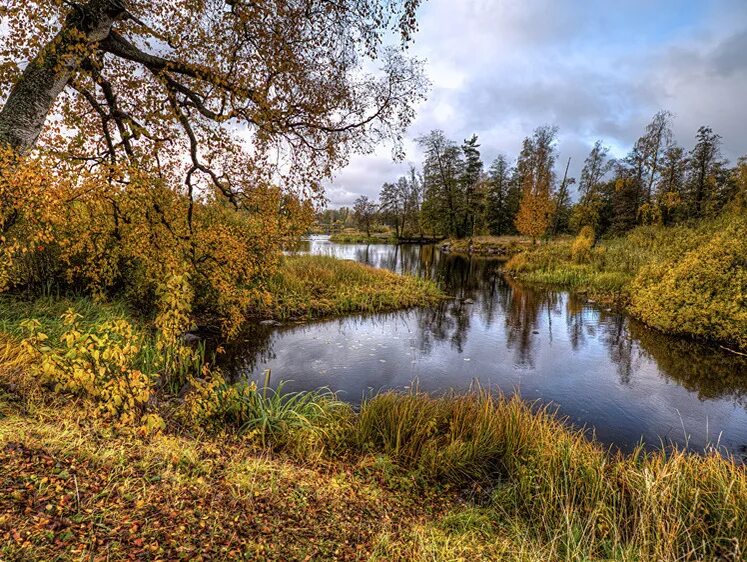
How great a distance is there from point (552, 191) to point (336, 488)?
4498 centimetres

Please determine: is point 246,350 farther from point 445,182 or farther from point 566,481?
point 445,182

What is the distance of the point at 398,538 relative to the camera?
3221mm

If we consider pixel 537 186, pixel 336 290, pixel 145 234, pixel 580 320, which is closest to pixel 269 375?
pixel 145 234

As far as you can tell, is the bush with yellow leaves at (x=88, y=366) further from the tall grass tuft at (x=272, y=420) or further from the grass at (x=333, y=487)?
the tall grass tuft at (x=272, y=420)

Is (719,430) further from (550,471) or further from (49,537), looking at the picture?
(49,537)

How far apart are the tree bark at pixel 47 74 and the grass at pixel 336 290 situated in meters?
8.77

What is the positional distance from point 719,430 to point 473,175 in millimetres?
44570

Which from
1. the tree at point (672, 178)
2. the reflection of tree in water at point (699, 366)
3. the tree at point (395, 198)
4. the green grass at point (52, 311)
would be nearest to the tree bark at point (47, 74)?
the green grass at point (52, 311)

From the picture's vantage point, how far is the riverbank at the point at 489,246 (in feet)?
127

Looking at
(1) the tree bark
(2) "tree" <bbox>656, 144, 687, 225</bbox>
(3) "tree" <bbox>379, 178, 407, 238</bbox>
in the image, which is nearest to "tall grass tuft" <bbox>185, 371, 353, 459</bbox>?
(1) the tree bark

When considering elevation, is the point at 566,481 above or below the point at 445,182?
below

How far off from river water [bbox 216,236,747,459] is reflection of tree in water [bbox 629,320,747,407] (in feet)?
0.08

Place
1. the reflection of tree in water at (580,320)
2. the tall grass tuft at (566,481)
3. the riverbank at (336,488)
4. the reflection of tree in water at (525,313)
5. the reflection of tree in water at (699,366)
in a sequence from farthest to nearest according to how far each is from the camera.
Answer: the reflection of tree in water at (580,320), the reflection of tree in water at (525,313), the reflection of tree in water at (699,366), the tall grass tuft at (566,481), the riverbank at (336,488)

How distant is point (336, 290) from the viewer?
15.2m
